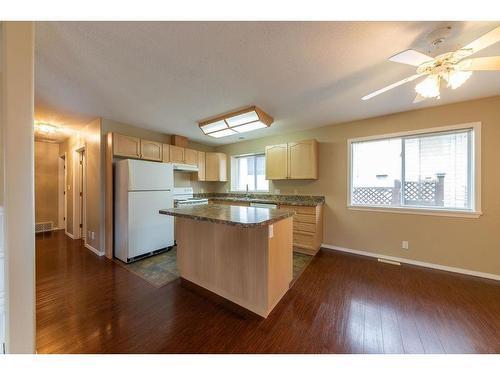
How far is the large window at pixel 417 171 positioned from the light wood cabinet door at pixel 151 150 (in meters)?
3.68

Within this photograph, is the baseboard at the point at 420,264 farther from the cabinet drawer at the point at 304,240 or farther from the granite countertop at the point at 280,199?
the granite countertop at the point at 280,199

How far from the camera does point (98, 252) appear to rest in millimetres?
3186

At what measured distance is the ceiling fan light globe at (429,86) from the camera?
1.47 metres

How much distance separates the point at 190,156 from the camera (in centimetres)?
425

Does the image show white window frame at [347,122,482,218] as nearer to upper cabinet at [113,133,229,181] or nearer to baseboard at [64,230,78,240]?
upper cabinet at [113,133,229,181]

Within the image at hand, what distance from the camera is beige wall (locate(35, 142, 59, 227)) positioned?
184 inches

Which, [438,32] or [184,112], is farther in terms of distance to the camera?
[184,112]

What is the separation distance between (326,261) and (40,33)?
3945 millimetres

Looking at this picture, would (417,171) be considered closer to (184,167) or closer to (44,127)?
(184,167)

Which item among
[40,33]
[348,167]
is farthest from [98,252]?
[348,167]

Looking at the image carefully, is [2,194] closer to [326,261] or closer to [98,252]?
[98,252]

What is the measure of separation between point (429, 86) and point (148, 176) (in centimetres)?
364
